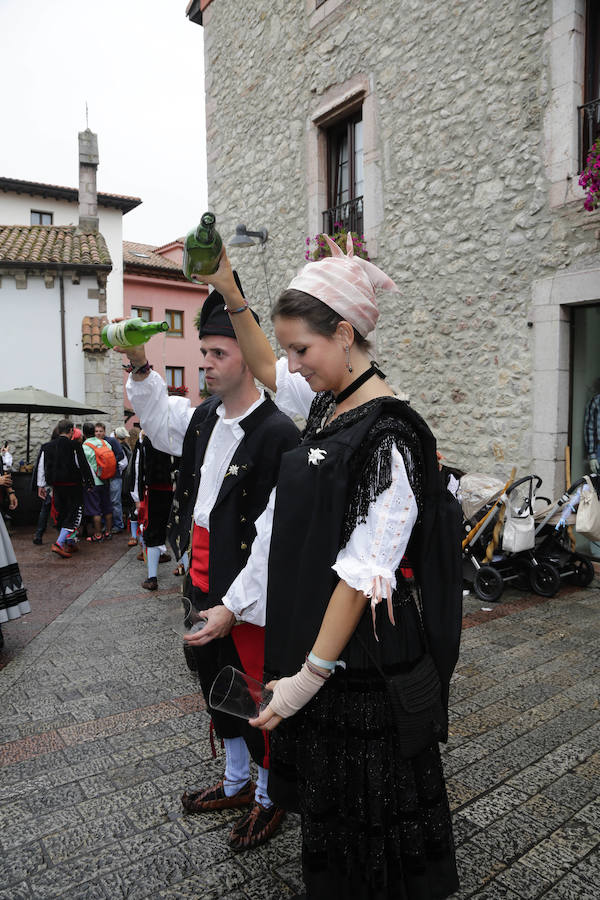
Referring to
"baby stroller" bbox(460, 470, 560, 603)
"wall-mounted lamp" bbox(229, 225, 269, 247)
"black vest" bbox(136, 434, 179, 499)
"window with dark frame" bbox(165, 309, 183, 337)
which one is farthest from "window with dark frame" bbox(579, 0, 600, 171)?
"window with dark frame" bbox(165, 309, 183, 337)

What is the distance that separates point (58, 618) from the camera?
18.2 ft

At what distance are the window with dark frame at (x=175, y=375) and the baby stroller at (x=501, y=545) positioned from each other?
27.7m

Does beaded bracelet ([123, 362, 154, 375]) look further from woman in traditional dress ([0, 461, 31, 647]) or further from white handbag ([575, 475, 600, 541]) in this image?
white handbag ([575, 475, 600, 541])

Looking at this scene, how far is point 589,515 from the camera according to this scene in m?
5.39

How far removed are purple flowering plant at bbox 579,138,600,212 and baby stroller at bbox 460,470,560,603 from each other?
273cm

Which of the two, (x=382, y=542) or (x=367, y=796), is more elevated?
(x=382, y=542)

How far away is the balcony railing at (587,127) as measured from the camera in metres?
6.25

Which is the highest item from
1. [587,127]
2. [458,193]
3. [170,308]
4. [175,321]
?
[170,308]

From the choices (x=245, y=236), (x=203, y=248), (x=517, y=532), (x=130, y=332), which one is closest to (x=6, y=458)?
(x=245, y=236)

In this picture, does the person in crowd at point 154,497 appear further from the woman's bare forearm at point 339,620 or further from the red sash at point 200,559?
the woman's bare forearm at point 339,620

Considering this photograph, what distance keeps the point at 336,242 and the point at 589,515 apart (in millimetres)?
4990

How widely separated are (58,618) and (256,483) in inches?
160

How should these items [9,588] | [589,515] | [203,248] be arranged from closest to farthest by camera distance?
1. [203,248]
2. [9,588]
3. [589,515]

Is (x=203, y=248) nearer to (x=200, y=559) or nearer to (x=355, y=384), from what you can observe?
(x=355, y=384)
